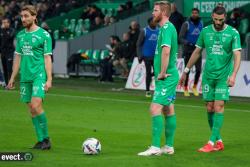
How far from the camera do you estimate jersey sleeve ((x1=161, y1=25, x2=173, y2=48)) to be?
1377 centimetres

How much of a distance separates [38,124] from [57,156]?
1.08 m

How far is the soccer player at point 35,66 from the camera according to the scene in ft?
47.2

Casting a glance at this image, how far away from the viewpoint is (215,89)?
14789 millimetres

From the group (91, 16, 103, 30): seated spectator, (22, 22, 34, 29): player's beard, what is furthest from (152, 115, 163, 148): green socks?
(91, 16, 103, 30): seated spectator

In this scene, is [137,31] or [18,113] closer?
[18,113]

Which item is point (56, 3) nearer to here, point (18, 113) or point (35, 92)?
point (18, 113)

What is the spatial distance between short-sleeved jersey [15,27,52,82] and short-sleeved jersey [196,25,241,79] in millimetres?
2571

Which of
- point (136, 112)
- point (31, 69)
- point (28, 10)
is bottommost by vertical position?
point (136, 112)

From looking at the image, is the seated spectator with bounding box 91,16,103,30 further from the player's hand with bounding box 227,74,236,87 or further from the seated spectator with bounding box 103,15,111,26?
the player's hand with bounding box 227,74,236,87

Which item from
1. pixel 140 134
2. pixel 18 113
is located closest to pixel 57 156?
pixel 140 134

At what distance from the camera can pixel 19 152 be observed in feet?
45.0

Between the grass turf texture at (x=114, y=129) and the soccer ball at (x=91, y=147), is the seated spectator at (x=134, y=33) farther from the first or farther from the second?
the soccer ball at (x=91, y=147)

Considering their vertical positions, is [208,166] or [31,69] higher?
[31,69]

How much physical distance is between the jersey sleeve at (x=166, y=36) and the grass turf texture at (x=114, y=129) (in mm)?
1685
